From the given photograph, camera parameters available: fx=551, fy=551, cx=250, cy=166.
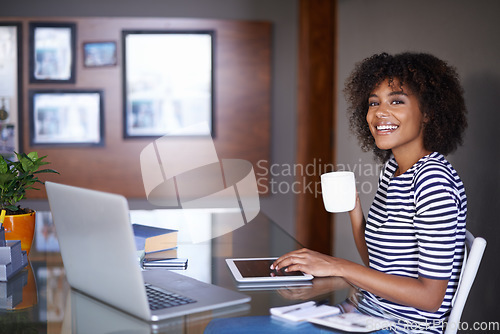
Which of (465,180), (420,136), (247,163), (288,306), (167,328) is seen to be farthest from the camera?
(247,163)

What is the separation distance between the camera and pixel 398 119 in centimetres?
158

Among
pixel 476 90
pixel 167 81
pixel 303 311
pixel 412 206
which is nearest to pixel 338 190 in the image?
pixel 412 206

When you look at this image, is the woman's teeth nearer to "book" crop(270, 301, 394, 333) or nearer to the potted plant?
"book" crop(270, 301, 394, 333)

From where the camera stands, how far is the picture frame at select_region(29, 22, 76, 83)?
3395 millimetres

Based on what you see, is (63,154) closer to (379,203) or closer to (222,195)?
(222,195)

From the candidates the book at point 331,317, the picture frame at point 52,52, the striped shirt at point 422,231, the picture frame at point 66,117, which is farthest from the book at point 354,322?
the picture frame at point 52,52

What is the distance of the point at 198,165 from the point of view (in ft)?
11.8

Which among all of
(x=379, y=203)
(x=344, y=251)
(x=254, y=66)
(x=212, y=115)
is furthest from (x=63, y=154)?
(x=379, y=203)

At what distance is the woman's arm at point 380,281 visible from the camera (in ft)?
4.33

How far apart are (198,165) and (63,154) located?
852 millimetres

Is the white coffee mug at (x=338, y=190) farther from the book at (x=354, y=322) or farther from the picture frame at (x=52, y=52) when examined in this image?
the picture frame at (x=52, y=52)

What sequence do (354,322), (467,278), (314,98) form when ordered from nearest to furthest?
(354,322) < (467,278) < (314,98)

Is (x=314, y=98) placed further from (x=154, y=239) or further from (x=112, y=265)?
(x=112, y=265)

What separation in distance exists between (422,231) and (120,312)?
735 mm
